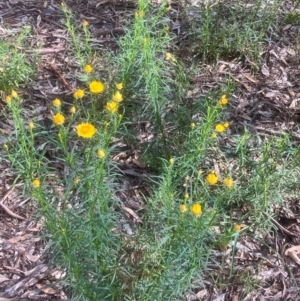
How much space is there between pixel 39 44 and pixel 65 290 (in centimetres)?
179

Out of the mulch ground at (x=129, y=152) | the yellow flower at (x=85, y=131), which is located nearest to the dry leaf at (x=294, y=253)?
the mulch ground at (x=129, y=152)

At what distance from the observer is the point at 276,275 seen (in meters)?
2.58

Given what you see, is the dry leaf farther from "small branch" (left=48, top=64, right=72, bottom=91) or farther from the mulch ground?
"small branch" (left=48, top=64, right=72, bottom=91)

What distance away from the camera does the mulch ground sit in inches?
98.1

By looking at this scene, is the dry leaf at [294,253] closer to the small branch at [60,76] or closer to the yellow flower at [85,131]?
the yellow flower at [85,131]

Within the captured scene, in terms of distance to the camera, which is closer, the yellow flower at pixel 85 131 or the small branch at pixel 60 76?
the yellow flower at pixel 85 131

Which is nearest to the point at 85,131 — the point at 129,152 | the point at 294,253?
the point at 129,152

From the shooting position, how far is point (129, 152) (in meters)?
2.97

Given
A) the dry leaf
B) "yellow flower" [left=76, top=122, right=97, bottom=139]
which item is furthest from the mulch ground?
"yellow flower" [left=76, top=122, right=97, bottom=139]

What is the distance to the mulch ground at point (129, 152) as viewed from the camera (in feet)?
8.18

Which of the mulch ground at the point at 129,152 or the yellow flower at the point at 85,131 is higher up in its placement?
the yellow flower at the point at 85,131

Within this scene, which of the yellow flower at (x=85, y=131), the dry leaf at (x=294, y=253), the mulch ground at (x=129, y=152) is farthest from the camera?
the dry leaf at (x=294, y=253)

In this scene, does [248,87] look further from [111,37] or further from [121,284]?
[121,284]

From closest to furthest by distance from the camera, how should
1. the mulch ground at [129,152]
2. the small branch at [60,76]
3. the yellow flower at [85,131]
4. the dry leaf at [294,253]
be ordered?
the yellow flower at [85,131] < the mulch ground at [129,152] < the dry leaf at [294,253] < the small branch at [60,76]
